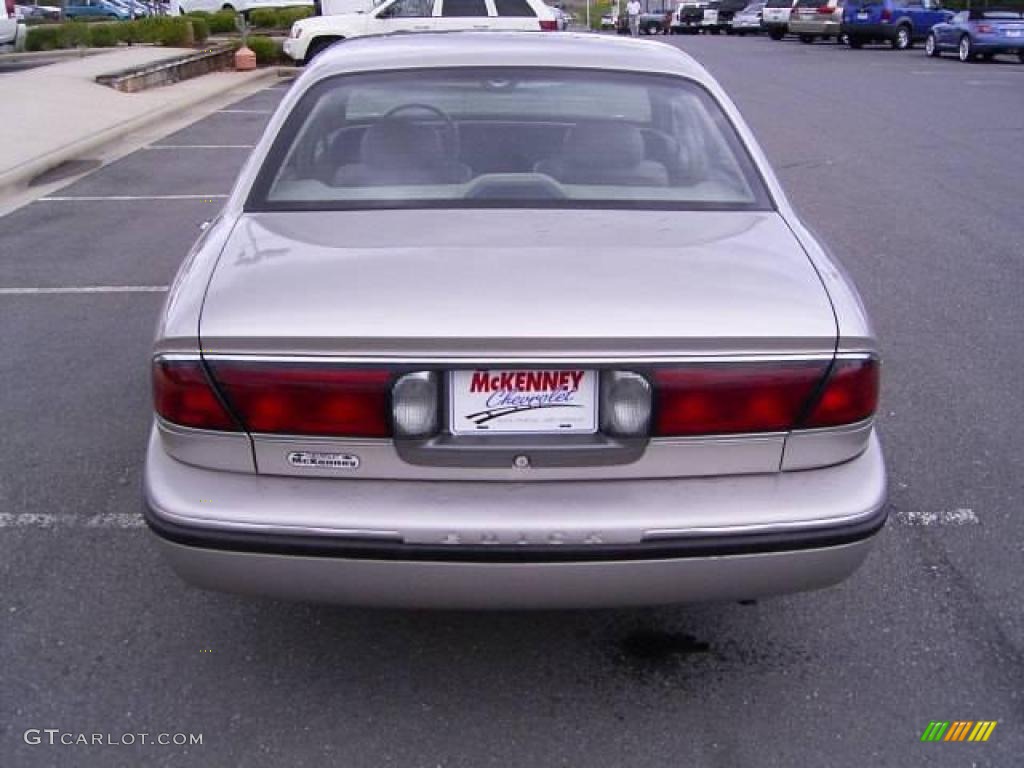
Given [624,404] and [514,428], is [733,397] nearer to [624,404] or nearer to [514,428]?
[624,404]

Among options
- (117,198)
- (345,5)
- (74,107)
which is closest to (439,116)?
(117,198)

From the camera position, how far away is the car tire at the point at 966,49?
26.5 m

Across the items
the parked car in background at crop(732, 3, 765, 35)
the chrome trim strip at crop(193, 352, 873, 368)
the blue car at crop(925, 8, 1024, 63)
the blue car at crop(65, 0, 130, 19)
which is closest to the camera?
the chrome trim strip at crop(193, 352, 873, 368)

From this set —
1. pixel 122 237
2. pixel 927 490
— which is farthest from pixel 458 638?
pixel 122 237

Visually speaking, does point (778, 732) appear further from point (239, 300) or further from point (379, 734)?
point (239, 300)

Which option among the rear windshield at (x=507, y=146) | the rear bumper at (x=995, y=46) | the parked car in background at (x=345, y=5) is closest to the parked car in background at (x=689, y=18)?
the rear bumper at (x=995, y=46)

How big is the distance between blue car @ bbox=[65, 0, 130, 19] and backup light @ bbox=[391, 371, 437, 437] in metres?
45.6

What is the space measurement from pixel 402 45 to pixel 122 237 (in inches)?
206

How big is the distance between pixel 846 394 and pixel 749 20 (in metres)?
46.3

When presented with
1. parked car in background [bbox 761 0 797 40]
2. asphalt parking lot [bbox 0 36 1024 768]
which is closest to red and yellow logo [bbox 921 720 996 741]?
asphalt parking lot [bbox 0 36 1024 768]

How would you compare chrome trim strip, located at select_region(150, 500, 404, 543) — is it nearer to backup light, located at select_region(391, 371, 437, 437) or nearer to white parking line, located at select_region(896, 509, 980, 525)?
backup light, located at select_region(391, 371, 437, 437)

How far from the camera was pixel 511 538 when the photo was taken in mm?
2723

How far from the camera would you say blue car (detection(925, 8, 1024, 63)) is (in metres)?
26.1

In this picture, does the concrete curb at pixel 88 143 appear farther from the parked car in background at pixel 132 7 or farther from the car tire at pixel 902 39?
the parked car in background at pixel 132 7
